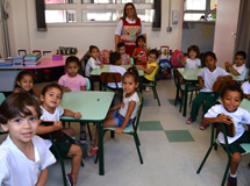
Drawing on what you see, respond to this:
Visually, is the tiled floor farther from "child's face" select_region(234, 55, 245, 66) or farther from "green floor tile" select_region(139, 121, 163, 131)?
"child's face" select_region(234, 55, 245, 66)

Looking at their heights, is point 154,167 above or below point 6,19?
below

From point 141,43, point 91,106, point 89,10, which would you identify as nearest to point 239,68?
point 141,43

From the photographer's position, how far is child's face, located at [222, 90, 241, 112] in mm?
2166

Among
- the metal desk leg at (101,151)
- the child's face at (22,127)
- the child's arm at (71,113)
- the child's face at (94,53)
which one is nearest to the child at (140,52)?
the child's face at (94,53)

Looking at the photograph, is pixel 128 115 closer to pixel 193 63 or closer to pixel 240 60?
pixel 240 60

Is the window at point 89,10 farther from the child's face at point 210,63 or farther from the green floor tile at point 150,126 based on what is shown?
the green floor tile at point 150,126

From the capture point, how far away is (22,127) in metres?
1.30

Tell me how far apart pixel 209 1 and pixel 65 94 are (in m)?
7.80

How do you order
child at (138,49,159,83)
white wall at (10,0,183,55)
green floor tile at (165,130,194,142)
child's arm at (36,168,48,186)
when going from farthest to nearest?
white wall at (10,0,183,55) → child at (138,49,159,83) → green floor tile at (165,130,194,142) → child's arm at (36,168,48,186)

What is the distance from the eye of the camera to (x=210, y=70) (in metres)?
3.60

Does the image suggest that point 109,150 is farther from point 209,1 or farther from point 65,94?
point 209,1

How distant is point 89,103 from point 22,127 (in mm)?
1267

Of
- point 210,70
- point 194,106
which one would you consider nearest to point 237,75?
point 210,70

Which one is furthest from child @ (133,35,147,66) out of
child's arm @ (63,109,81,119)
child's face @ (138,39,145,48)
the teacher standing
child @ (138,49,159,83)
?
child's arm @ (63,109,81,119)
